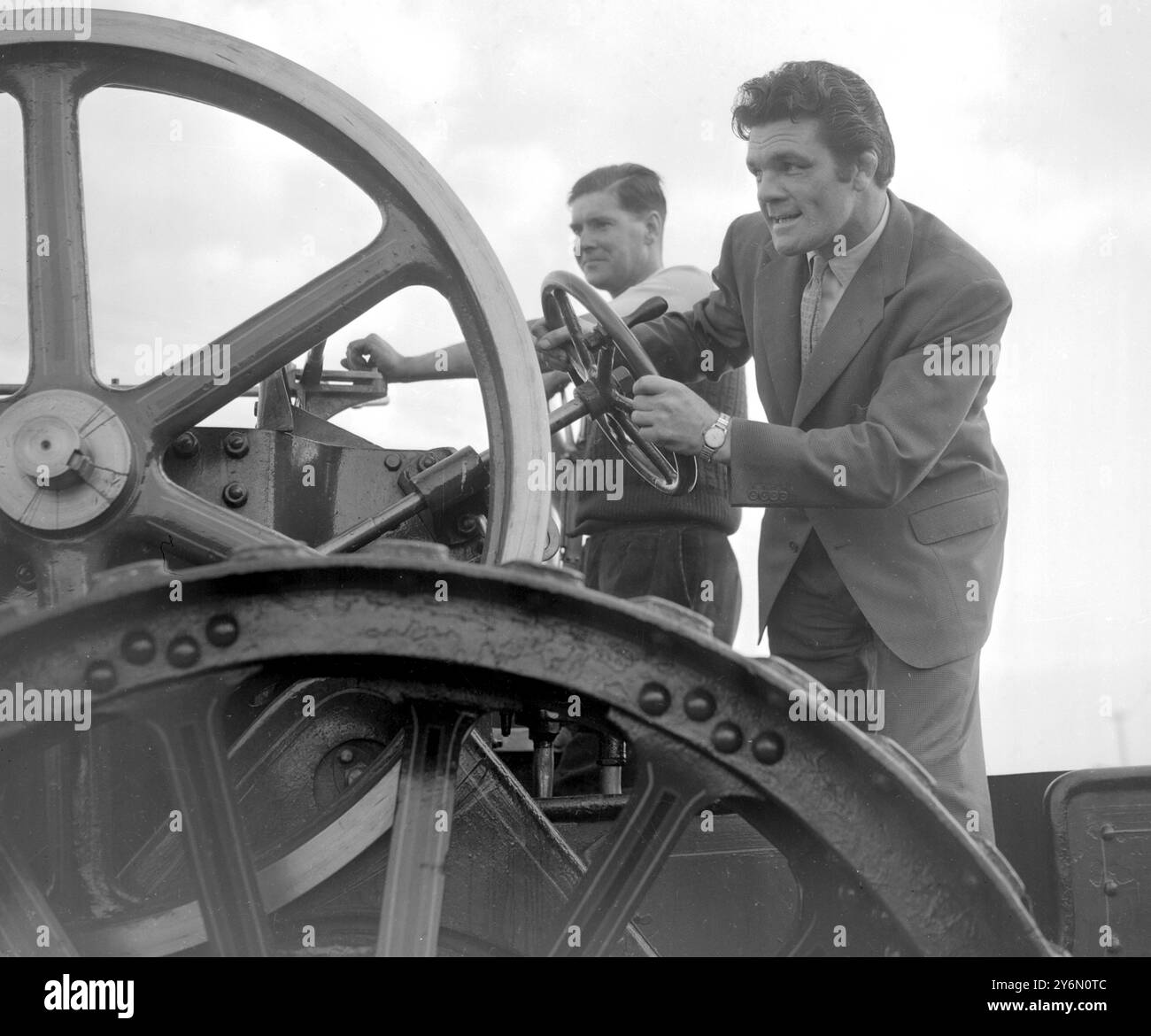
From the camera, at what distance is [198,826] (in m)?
1.15

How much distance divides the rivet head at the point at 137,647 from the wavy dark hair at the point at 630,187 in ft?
7.33

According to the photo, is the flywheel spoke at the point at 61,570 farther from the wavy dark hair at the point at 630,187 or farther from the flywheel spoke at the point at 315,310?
the wavy dark hair at the point at 630,187

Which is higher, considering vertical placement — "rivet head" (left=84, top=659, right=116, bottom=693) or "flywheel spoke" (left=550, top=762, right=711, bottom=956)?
"rivet head" (left=84, top=659, right=116, bottom=693)

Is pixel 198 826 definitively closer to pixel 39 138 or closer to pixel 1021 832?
pixel 39 138

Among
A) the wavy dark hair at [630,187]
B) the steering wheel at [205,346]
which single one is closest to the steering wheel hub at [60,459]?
the steering wheel at [205,346]

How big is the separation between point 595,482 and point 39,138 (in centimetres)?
139

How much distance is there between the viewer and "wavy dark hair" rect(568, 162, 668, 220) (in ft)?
10.2

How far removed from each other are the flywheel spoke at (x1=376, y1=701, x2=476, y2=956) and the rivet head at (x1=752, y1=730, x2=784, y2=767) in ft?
0.80

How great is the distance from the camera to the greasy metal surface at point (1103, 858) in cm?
179

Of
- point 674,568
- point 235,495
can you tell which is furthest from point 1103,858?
point 235,495

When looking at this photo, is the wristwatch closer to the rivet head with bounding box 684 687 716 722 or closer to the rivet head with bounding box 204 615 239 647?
the rivet head with bounding box 684 687 716 722

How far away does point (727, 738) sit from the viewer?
44.1 inches

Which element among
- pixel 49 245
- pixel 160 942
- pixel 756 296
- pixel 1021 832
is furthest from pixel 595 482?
pixel 160 942

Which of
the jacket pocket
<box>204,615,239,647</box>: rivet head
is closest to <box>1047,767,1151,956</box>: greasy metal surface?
the jacket pocket
